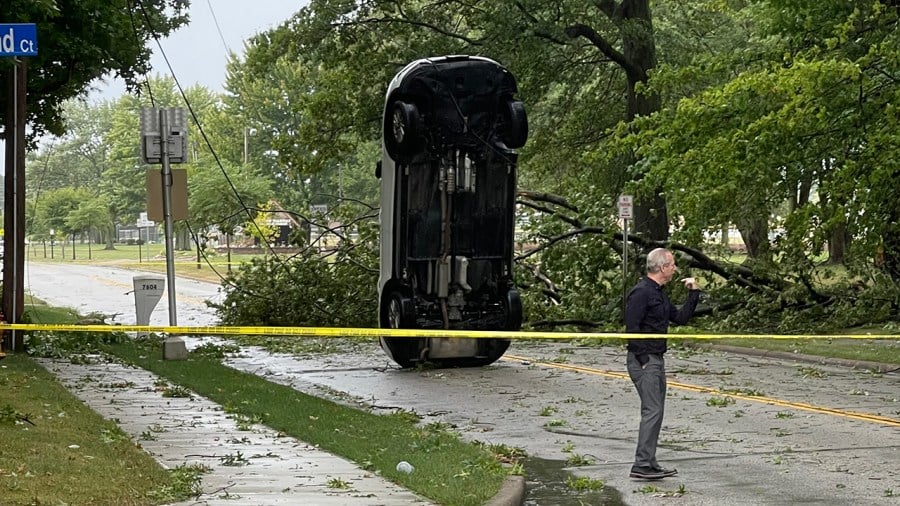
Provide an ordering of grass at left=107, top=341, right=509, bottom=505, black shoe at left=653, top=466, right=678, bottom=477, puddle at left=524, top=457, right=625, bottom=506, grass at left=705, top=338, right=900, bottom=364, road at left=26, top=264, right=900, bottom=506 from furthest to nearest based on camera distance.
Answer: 1. grass at left=705, top=338, right=900, bottom=364
2. black shoe at left=653, top=466, right=678, bottom=477
3. road at left=26, top=264, right=900, bottom=506
4. grass at left=107, top=341, right=509, bottom=505
5. puddle at left=524, top=457, right=625, bottom=506

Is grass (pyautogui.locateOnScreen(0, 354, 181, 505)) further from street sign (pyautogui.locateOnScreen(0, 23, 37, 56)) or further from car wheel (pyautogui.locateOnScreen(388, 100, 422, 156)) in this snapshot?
car wheel (pyautogui.locateOnScreen(388, 100, 422, 156))

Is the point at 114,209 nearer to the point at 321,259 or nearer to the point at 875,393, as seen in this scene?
the point at 321,259

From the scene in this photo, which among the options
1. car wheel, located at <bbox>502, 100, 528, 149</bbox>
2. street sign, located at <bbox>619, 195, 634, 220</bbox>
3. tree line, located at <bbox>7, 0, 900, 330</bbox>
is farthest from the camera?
street sign, located at <bbox>619, 195, 634, 220</bbox>

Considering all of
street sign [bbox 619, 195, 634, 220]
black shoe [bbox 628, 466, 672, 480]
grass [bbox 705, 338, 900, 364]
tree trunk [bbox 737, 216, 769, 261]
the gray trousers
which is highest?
street sign [bbox 619, 195, 634, 220]

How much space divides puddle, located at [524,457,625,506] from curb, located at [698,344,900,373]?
889cm

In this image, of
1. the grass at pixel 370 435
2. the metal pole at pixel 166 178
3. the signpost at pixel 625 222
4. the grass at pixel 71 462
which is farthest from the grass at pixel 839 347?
the grass at pixel 71 462

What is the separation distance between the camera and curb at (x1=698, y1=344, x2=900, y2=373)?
716 inches

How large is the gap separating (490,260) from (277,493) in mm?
9949

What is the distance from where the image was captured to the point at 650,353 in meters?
9.91

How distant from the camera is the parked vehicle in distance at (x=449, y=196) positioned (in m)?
17.8

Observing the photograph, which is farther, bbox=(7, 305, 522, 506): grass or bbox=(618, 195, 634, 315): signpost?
bbox=(618, 195, 634, 315): signpost

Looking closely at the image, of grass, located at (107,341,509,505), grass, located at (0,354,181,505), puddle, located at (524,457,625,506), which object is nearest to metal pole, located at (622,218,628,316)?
grass, located at (107,341,509,505)

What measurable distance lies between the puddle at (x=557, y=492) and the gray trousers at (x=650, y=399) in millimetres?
447

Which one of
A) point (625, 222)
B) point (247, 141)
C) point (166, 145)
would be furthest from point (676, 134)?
point (247, 141)
